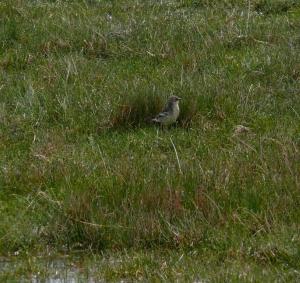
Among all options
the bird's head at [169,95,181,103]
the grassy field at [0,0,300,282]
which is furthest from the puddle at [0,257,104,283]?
the bird's head at [169,95,181,103]

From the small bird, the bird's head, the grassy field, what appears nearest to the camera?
the grassy field

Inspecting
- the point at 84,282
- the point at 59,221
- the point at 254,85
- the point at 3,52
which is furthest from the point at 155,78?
the point at 84,282

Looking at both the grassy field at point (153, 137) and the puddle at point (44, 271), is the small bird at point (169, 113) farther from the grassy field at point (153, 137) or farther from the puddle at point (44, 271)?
the puddle at point (44, 271)

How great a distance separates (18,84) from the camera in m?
11.4

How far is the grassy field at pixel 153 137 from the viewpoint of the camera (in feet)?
23.6

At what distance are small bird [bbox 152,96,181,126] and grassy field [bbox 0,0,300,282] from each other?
0.13 metres

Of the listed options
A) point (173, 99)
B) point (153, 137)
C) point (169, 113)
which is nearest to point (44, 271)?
point (153, 137)

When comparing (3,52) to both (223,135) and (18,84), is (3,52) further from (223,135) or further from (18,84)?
(223,135)

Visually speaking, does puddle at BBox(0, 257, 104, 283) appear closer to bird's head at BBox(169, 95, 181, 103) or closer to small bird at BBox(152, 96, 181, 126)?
small bird at BBox(152, 96, 181, 126)

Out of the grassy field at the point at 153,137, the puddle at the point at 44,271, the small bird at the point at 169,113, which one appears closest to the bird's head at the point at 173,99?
the small bird at the point at 169,113

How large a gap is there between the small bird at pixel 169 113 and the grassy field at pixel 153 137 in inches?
5.3

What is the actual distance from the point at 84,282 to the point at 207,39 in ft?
19.9

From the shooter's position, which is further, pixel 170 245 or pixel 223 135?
pixel 223 135

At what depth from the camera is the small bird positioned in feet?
32.6
